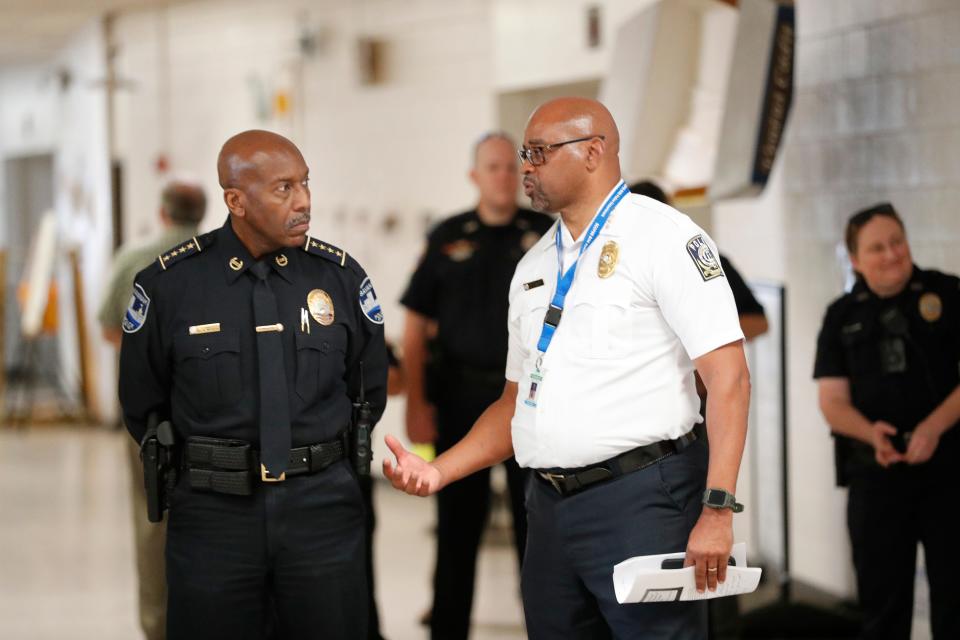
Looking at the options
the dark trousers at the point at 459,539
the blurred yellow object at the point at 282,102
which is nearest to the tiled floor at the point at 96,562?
the dark trousers at the point at 459,539

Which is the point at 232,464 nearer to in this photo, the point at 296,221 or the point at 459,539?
the point at 296,221

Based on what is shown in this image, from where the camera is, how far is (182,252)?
280cm

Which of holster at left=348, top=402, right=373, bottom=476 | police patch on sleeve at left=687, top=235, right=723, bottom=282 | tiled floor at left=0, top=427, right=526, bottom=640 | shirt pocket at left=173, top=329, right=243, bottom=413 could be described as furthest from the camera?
tiled floor at left=0, top=427, right=526, bottom=640

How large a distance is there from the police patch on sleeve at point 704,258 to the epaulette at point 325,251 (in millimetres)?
837

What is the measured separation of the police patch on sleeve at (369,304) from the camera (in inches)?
115

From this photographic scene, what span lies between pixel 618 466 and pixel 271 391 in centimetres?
77

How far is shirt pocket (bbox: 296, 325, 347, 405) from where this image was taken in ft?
8.99

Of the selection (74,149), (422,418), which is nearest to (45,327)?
(74,149)

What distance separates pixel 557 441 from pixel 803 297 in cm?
276

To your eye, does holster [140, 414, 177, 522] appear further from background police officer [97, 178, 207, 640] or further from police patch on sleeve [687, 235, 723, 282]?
background police officer [97, 178, 207, 640]

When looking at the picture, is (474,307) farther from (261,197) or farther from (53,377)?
(53,377)

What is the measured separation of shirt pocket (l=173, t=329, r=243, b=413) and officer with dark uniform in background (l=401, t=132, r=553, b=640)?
1.60m

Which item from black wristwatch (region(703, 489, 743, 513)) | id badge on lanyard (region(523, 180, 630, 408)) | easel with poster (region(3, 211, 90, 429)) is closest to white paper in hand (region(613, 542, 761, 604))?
black wristwatch (region(703, 489, 743, 513))

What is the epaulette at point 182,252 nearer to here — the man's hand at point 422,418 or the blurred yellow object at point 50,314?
Answer: the man's hand at point 422,418
